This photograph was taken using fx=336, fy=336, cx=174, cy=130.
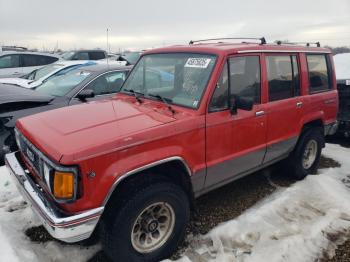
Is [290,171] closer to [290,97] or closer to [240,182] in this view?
[240,182]

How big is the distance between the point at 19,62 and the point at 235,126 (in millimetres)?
10479

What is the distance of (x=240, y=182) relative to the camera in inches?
195

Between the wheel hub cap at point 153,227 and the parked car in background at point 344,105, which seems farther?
→ the parked car in background at point 344,105

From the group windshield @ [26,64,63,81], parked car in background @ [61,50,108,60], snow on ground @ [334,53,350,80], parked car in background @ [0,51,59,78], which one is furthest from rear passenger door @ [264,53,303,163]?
parked car in background @ [61,50,108,60]

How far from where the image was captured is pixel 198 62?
3564 mm

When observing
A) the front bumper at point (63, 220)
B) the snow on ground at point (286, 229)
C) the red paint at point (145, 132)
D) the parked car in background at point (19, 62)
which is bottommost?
the snow on ground at point (286, 229)

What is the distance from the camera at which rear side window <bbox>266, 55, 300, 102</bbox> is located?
4114 millimetres

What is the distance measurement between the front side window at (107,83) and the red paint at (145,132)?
2.22m

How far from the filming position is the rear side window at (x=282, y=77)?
4.11 metres

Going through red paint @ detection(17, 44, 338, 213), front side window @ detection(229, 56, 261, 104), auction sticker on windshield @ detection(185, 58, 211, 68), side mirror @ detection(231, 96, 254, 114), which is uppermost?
auction sticker on windshield @ detection(185, 58, 211, 68)

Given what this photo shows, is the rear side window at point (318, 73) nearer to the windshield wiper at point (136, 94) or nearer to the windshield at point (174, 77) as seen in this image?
the windshield at point (174, 77)

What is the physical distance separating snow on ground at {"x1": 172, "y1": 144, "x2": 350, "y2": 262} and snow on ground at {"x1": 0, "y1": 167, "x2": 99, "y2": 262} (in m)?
1.06

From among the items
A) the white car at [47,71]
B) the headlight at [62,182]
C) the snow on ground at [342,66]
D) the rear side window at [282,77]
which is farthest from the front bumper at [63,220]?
the snow on ground at [342,66]

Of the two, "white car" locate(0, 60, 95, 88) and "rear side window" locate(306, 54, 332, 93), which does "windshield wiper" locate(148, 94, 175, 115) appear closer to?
"rear side window" locate(306, 54, 332, 93)
